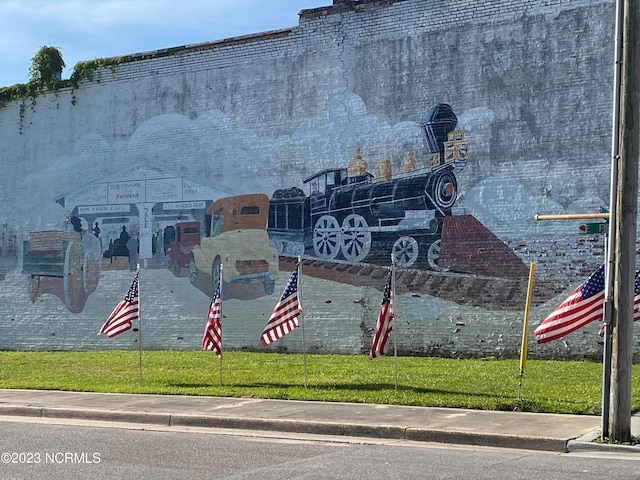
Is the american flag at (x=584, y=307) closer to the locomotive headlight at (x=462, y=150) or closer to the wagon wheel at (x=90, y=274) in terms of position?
the locomotive headlight at (x=462, y=150)

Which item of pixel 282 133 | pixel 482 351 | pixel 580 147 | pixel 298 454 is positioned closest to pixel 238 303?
pixel 282 133

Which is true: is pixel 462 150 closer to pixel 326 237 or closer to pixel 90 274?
pixel 326 237

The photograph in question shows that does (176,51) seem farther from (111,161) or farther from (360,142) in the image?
(360,142)

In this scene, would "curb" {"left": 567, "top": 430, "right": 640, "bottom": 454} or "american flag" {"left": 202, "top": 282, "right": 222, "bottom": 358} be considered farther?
"american flag" {"left": 202, "top": 282, "right": 222, "bottom": 358}

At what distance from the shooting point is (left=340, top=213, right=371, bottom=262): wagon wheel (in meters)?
20.4

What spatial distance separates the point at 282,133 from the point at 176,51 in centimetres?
409

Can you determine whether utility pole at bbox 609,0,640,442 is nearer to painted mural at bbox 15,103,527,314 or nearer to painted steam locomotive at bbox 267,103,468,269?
painted mural at bbox 15,103,527,314

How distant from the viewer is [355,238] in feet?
67.5

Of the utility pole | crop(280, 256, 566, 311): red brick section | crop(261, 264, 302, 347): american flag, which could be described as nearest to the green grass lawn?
crop(261, 264, 302, 347): american flag

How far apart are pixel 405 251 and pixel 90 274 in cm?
930

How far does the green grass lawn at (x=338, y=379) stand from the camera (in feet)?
42.4

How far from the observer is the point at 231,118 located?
22547 millimetres

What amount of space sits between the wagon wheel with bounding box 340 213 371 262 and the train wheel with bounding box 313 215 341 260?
0.18m

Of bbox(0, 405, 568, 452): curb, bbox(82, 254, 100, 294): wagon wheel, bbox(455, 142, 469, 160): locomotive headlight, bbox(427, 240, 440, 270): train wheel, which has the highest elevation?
bbox(455, 142, 469, 160): locomotive headlight
